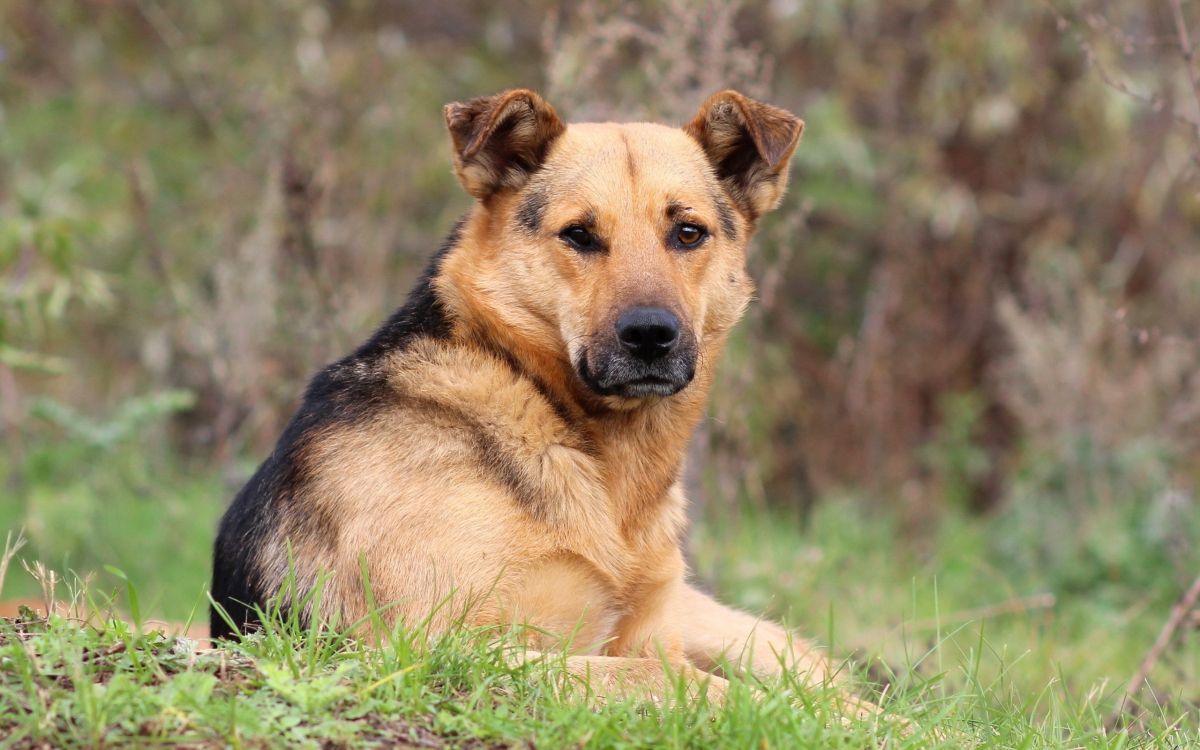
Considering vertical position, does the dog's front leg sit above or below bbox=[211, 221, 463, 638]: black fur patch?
below

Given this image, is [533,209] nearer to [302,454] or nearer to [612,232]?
[612,232]

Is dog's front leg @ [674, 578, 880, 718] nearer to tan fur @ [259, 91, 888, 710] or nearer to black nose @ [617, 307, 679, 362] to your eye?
tan fur @ [259, 91, 888, 710]

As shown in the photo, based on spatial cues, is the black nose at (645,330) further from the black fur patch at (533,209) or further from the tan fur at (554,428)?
the black fur patch at (533,209)

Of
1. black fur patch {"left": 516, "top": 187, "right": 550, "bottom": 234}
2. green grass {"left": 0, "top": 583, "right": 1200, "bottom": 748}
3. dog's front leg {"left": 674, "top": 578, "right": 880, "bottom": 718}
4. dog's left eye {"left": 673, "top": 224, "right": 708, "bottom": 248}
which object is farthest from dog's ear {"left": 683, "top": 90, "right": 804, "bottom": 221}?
green grass {"left": 0, "top": 583, "right": 1200, "bottom": 748}

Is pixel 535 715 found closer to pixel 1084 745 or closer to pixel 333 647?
pixel 333 647

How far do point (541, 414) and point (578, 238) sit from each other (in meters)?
0.64

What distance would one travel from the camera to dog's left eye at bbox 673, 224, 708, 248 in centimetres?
423

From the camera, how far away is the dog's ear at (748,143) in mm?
4414

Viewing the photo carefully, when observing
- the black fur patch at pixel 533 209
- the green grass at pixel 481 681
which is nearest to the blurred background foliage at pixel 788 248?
the green grass at pixel 481 681

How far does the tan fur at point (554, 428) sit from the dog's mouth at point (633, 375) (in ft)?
0.30

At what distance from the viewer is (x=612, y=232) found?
162 inches

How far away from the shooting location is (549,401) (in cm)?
398

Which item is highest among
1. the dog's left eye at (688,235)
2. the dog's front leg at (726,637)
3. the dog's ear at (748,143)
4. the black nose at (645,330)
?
the dog's ear at (748,143)

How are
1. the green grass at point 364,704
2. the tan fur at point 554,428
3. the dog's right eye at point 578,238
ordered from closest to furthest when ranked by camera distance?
the green grass at point 364,704 → the tan fur at point 554,428 → the dog's right eye at point 578,238
